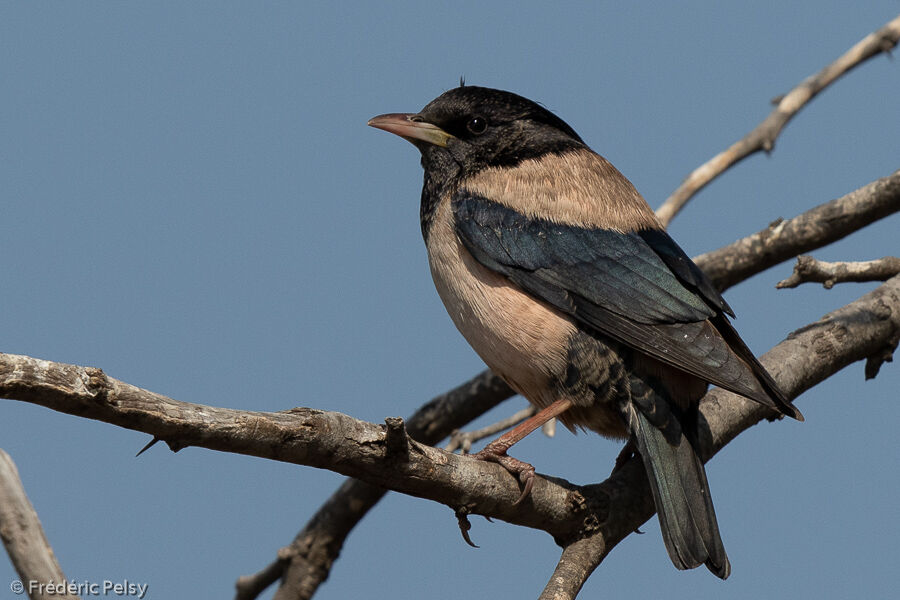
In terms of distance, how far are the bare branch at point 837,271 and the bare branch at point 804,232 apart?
333 millimetres

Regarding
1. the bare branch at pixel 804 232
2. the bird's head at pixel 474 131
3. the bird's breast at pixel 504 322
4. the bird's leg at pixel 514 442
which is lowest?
the bird's leg at pixel 514 442

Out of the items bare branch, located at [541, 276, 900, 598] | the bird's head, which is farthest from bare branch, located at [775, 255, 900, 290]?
the bird's head

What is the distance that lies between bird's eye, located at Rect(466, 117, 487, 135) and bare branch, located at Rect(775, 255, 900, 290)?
189 cm

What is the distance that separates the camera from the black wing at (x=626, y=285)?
4637 mm

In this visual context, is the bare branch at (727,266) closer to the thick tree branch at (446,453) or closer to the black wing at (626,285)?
the thick tree branch at (446,453)

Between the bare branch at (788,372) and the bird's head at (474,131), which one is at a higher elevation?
the bird's head at (474,131)

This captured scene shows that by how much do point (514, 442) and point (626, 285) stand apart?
957mm

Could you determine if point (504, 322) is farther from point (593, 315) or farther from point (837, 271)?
point (837, 271)

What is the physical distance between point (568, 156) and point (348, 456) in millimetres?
2748

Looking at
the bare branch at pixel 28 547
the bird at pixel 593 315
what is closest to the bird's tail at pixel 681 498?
the bird at pixel 593 315

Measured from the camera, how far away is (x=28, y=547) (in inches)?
125

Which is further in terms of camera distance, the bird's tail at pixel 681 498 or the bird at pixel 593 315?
the bird at pixel 593 315

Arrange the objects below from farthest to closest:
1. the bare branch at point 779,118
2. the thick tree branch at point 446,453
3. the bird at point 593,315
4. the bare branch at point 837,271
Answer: the bare branch at point 779,118 < the bare branch at point 837,271 < the bird at point 593,315 < the thick tree branch at point 446,453

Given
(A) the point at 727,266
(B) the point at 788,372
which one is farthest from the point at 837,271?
(A) the point at 727,266
